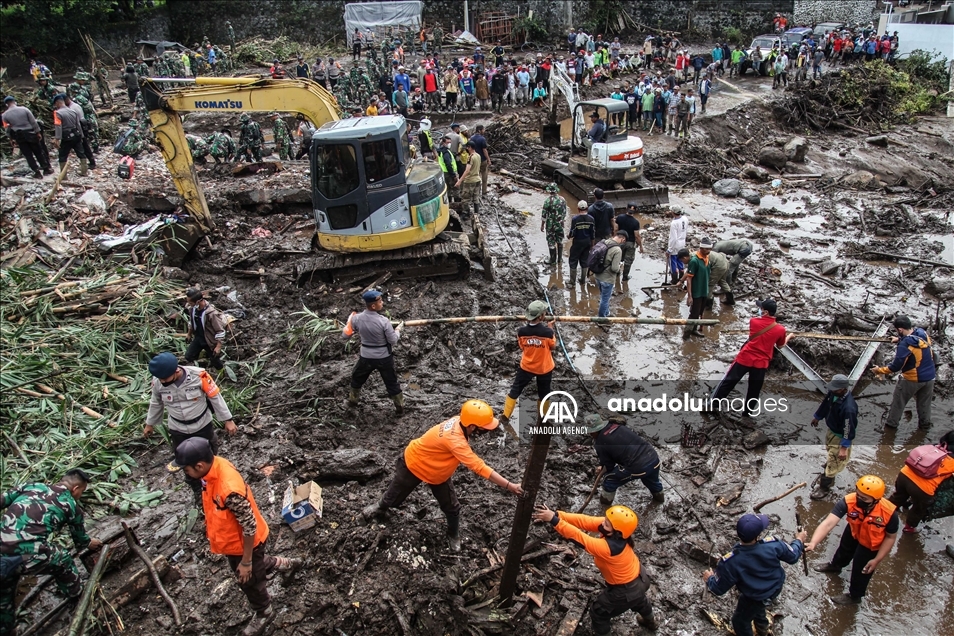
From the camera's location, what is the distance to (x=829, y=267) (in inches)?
438

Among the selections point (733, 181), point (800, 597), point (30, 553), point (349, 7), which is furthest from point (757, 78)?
point (30, 553)

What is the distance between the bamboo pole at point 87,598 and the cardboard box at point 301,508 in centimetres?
146

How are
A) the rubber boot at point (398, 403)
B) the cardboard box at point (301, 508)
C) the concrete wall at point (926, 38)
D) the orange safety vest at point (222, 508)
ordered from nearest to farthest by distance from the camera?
the orange safety vest at point (222, 508), the cardboard box at point (301, 508), the rubber boot at point (398, 403), the concrete wall at point (926, 38)

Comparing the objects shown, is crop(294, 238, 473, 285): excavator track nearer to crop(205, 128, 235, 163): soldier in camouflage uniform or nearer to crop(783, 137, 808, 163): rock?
crop(205, 128, 235, 163): soldier in camouflage uniform

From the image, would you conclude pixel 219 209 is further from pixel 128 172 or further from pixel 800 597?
pixel 800 597

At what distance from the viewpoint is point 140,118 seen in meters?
17.3

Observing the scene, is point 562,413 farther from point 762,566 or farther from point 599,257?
point 762,566

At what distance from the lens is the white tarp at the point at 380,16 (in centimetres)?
2733

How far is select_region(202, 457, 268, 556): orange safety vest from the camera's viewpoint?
13.9ft

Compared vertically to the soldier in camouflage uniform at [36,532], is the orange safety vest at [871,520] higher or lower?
lower

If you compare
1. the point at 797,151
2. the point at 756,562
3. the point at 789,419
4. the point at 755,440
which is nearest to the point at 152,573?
the point at 756,562

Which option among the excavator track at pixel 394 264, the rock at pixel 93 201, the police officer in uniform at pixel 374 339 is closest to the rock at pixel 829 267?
the excavator track at pixel 394 264

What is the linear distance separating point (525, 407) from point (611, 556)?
11.1 feet

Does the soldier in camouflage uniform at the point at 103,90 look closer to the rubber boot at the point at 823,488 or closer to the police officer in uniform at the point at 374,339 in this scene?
the police officer in uniform at the point at 374,339
